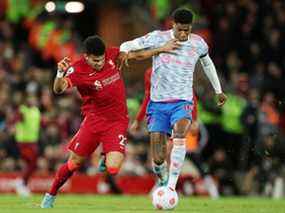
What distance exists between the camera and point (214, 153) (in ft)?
83.8

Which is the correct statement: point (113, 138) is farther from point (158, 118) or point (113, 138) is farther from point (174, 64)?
point (174, 64)

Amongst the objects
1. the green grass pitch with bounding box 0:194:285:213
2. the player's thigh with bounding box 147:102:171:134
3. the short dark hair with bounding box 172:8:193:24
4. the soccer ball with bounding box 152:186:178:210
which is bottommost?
the green grass pitch with bounding box 0:194:285:213

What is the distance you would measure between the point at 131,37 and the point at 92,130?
13.5 m

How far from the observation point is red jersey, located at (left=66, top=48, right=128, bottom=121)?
599 inches

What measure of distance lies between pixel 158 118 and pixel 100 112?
868 millimetres

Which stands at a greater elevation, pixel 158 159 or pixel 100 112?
pixel 100 112

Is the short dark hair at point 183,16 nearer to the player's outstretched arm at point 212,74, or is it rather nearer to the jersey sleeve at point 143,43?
the jersey sleeve at point 143,43

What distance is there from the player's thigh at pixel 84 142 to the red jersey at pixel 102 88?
0.25 metres

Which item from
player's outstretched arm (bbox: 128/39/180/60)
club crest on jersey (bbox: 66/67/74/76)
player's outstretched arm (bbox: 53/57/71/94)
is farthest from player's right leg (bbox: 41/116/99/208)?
player's outstretched arm (bbox: 128/39/180/60)

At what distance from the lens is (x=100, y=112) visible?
15.6 meters

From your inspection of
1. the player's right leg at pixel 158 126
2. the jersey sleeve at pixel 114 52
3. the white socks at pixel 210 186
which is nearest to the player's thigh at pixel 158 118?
the player's right leg at pixel 158 126

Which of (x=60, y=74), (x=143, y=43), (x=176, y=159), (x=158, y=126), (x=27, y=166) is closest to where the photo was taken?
(x=60, y=74)

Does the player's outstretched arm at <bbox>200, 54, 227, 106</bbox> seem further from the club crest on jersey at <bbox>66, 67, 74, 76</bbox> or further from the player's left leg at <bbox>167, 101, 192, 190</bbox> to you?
the club crest on jersey at <bbox>66, 67, 74, 76</bbox>

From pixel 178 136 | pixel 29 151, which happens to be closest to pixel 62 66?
pixel 178 136
